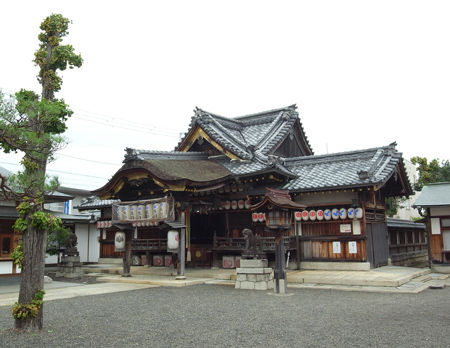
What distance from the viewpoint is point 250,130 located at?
26.7m

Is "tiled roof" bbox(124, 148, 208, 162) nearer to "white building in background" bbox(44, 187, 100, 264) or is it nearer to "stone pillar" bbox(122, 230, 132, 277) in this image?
"stone pillar" bbox(122, 230, 132, 277)

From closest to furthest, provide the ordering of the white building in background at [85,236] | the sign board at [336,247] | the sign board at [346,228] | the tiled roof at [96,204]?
1. the sign board at [346,228]
2. the sign board at [336,247]
3. the tiled roof at [96,204]
4. the white building in background at [85,236]

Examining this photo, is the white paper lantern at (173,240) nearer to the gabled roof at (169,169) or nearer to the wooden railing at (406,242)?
the gabled roof at (169,169)

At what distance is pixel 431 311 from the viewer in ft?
34.4

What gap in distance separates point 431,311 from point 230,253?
1160 cm

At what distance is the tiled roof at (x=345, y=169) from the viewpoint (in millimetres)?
17978

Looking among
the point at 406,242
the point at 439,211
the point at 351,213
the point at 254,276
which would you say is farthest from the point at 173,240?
the point at 406,242

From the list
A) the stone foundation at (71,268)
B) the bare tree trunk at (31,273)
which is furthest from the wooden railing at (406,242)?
the bare tree trunk at (31,273)

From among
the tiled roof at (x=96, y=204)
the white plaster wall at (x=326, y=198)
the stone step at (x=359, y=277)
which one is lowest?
the stone step at (x=359, y=277)

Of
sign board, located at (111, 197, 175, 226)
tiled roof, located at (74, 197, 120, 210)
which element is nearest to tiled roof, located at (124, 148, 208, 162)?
sign board, located at (111, 197, 175, 226)

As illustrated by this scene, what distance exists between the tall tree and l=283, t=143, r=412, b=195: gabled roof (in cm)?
1265

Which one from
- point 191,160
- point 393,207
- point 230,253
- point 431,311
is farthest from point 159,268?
point 393,207

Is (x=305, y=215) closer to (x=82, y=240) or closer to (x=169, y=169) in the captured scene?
(x=169, y=169)

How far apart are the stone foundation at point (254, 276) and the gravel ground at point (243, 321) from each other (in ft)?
3.03
